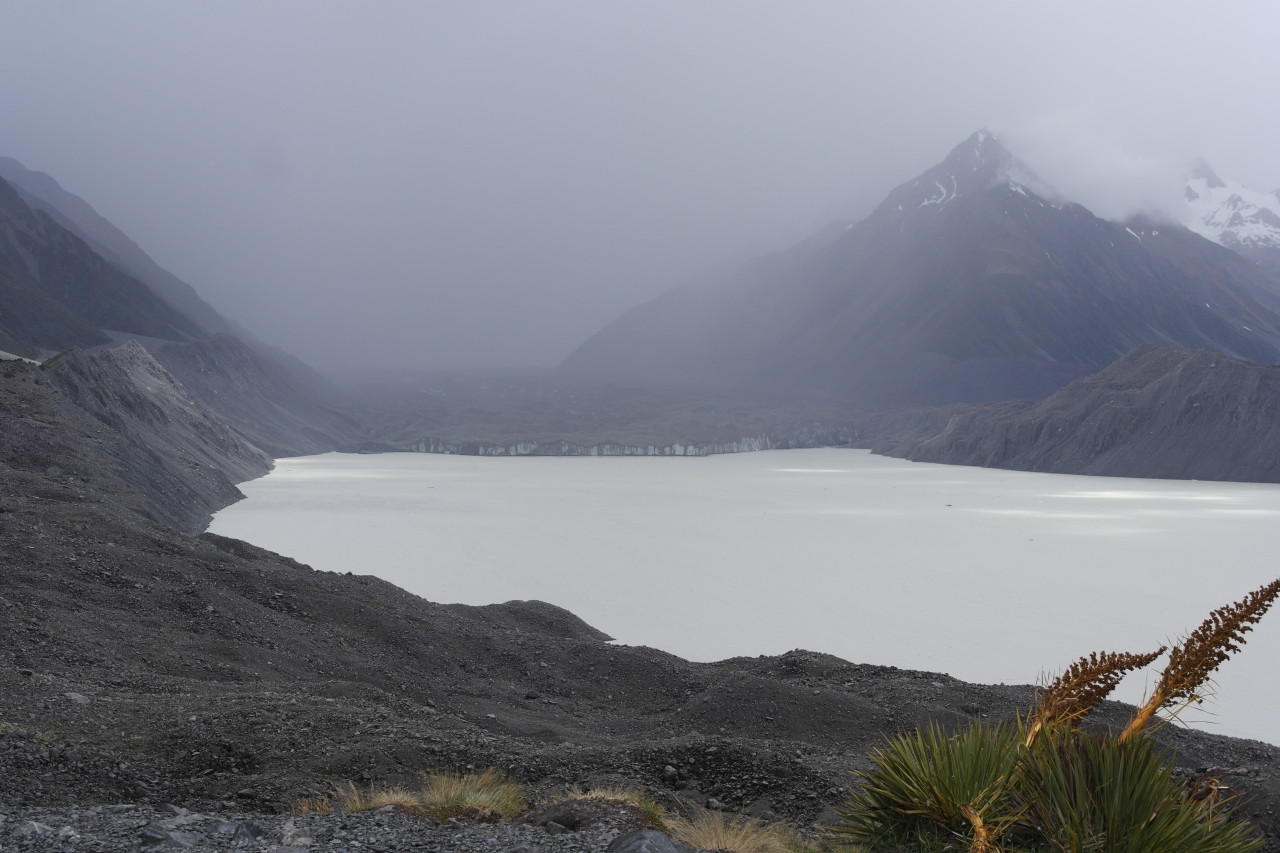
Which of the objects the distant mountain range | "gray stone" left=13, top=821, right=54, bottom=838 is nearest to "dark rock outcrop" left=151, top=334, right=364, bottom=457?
"gray stone" left=13, top=821, right=54, bottom=838

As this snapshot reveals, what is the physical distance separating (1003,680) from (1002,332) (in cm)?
15536

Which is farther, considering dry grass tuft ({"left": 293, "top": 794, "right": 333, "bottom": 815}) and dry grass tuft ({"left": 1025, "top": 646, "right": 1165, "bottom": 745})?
dry grass tuft ({"left": 293, "top": 794, "right": 333, "bottom": 815})

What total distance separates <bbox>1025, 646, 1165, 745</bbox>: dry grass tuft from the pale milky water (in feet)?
25.1

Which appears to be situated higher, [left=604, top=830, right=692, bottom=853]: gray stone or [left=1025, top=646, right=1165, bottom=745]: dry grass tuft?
[left=1025, top=646, right=1165, bottom=745]: dry grass tuft

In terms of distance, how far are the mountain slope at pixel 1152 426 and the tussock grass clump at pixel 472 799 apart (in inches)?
2714

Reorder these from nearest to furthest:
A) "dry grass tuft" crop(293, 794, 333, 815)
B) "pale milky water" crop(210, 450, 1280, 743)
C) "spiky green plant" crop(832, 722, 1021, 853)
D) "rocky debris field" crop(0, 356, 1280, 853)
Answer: "spiky green plant" crop(832, 722, 1021, 853)
"dry grass tuft" crop(293, 794, 333, 815)
"rocky debris field" crop(0, 356, 1280, 853)
"pale milky water" crop(210, 450, 1280, 743)

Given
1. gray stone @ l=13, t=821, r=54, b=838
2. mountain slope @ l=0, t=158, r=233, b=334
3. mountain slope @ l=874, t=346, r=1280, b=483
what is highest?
mountain slope @ l=0, t=158, r=233, b=334

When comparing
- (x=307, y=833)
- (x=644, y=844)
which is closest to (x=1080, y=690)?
(x=644, y=844)

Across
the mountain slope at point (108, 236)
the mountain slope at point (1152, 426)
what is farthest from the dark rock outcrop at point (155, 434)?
the mountain slope at point (108, 236)

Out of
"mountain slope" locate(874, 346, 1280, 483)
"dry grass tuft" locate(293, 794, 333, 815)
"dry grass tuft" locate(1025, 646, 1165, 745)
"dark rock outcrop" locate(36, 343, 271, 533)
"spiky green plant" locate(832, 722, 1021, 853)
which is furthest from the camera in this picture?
"mountain slope" locate(874, 346, 1280, 483)

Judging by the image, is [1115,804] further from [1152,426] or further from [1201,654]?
[1152,426]

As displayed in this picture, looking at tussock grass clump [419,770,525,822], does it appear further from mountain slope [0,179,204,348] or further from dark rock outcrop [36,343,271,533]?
mountain slope [0,179,204,348]

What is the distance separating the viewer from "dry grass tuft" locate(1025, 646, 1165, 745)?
3898 millimetres

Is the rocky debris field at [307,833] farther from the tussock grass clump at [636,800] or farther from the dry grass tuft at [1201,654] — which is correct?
the dry grass tuft at [1201,654]
